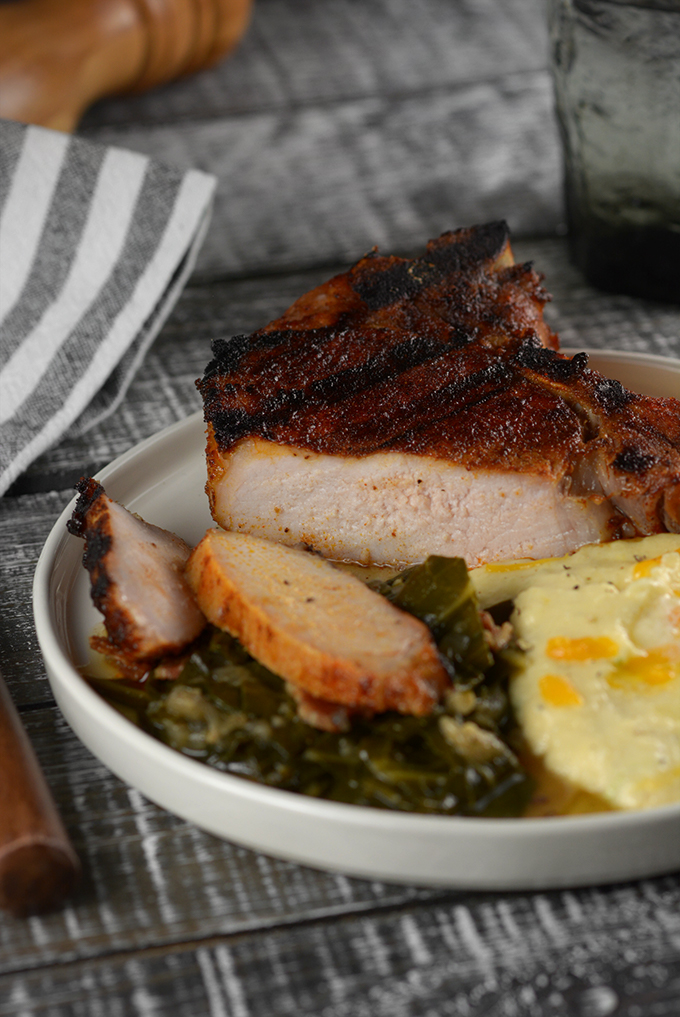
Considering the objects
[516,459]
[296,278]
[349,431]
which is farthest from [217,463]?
[296,278]

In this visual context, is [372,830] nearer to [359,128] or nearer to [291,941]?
[291,941]

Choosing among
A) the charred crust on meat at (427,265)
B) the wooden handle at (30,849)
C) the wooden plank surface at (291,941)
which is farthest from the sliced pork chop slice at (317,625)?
the charred crust on meat at (427,265)

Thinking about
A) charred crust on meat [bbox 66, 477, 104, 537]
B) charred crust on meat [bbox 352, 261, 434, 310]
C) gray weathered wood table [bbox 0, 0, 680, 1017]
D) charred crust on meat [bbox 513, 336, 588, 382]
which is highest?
charred crust on meat [bbox 352, 261, 434, 310]

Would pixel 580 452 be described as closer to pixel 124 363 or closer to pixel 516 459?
pixel 516 459

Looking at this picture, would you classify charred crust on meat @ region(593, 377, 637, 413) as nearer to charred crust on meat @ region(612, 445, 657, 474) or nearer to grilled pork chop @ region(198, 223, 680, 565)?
grilled pork chop @ region(198, 223, 680, 565)

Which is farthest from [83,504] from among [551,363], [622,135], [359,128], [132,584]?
[359,128]

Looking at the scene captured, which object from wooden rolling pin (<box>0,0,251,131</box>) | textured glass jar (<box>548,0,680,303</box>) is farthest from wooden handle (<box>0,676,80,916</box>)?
wooden rolling pin (<box>0,0,251,131</box>)
